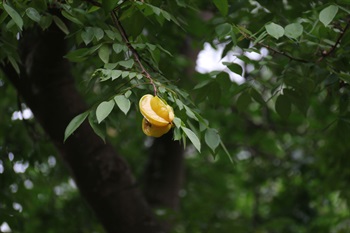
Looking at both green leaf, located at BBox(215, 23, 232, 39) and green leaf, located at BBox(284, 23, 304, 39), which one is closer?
green leaf, located at BBox(284, 23, 304, 39)

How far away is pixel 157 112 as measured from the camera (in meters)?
1.64

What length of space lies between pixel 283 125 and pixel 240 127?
0.49 metres

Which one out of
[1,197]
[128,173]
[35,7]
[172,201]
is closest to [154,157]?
[172,201]

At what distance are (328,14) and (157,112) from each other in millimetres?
778

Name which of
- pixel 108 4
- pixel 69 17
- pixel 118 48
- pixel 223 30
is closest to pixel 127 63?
pixel 118 48

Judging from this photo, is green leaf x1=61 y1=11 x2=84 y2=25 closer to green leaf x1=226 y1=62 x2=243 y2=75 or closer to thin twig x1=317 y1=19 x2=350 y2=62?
green leaf x1=226 y1=62 x2=243 y2=75

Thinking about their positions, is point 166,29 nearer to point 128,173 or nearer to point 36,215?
point 128,173

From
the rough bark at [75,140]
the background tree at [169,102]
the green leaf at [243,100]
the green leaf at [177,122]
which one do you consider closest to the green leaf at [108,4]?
the background tree at [169,102]

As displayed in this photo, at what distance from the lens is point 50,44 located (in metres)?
3.05

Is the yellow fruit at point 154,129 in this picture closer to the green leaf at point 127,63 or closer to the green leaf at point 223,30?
the green leaf at point 127,63

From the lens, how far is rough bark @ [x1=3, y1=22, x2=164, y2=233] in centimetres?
304

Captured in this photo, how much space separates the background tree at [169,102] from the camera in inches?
79.7

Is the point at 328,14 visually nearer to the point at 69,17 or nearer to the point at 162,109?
the point at 162,109

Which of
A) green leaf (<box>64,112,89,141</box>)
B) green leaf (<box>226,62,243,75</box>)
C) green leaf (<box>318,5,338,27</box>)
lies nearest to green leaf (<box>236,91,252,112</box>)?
green leaf (<box>226,62,243,75</box>)
